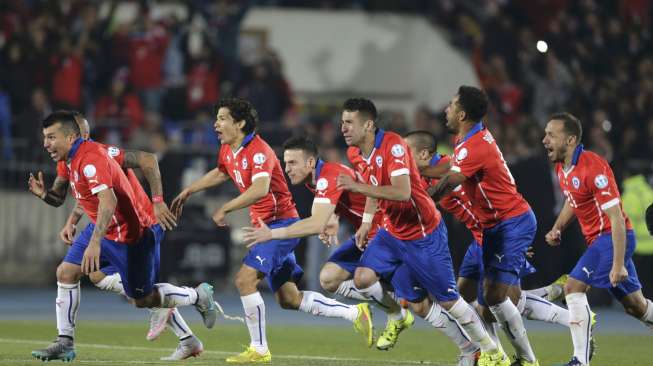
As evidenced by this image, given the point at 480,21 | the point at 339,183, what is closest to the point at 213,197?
the point at 480,21

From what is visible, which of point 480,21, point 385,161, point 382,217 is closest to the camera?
point 385,161

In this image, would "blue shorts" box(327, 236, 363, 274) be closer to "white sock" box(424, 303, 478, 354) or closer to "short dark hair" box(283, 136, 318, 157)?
"short dark hair" box(283, 136, 318, 157)

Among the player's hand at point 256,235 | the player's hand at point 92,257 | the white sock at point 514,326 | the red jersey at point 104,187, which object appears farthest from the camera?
the white sock at point 514,326

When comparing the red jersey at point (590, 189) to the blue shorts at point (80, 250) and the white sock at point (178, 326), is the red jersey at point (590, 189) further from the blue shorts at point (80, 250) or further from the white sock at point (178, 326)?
the blue shorts at point (80, 250)

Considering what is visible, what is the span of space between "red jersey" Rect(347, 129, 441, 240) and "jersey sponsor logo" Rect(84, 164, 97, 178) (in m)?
2.16

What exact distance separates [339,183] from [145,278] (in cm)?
225

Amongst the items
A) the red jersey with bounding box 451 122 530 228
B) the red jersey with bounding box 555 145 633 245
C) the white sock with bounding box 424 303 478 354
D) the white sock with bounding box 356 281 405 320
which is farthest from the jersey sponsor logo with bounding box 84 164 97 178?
the red jersey with bounding box 555 145 633 245

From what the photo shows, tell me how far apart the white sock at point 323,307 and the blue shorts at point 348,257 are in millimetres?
583

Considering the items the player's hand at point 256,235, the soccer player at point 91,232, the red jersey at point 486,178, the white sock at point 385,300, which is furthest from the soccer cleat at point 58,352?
the red jersey at point 486,178

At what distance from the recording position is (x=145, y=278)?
38.0 feet

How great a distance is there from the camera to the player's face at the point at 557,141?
11195 mm

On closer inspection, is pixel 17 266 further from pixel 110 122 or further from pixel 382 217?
pixel 382 217

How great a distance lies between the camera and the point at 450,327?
443 inches

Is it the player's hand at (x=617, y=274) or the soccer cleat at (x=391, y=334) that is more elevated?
the player's hand at (x=617, y=274)
